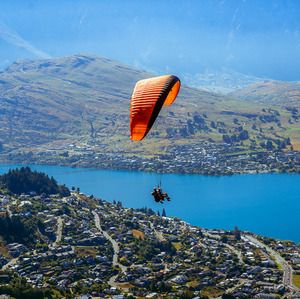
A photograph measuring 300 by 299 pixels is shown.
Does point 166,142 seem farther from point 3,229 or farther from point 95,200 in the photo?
point 3,229

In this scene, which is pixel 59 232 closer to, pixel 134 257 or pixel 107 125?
pixel 134 257

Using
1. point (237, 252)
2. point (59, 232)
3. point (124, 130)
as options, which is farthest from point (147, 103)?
point (124, 130)

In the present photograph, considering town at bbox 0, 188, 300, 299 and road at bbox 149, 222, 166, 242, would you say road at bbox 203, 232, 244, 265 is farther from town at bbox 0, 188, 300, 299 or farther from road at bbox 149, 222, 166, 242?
road at bbox 149, 222, 166, 242

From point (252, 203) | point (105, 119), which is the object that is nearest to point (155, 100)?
point (252, 203)

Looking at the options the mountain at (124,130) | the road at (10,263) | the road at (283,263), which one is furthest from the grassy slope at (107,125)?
the road at (10,263)

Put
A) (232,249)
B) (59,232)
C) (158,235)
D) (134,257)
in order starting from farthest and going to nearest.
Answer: (158,235) → (59,232) → (232,249) → (134,257)

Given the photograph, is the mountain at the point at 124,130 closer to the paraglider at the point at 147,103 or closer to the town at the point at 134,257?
the town at the point at 134,257
